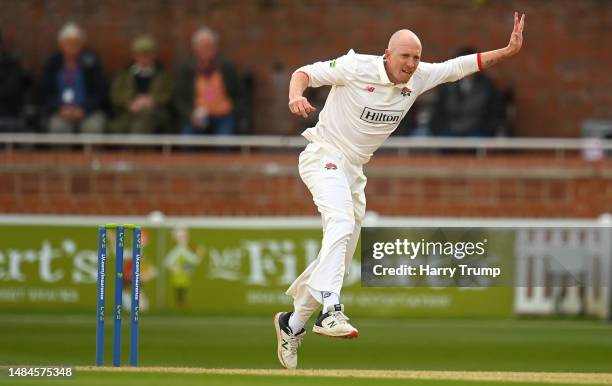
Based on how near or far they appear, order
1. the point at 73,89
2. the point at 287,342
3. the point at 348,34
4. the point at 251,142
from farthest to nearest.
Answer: the point at 348,34, the point at 73,89, the point at 251,142, the point at 287,342

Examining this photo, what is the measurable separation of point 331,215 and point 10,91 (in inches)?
358

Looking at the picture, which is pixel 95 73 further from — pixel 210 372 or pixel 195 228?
pixel 210 372

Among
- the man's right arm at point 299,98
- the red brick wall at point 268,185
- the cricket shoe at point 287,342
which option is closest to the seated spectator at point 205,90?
the red brick wall at point 268,185

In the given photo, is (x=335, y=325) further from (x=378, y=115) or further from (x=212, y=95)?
(x=212, y=95)

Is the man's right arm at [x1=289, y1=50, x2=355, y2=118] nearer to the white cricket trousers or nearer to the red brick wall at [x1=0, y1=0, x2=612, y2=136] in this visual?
the white cricket trousers

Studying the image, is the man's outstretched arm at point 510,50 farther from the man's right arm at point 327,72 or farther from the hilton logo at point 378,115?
the man's right arm at point 327,72

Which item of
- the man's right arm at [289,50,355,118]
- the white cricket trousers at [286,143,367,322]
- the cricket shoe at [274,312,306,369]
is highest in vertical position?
the man's right arm at [289,50,355,118]

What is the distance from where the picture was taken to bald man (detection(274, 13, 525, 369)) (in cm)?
957

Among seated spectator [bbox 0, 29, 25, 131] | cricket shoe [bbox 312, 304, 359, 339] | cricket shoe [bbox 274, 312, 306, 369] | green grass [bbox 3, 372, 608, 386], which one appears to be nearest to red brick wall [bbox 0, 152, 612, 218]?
seated spectator [bbox 0, 29, 25, 131]

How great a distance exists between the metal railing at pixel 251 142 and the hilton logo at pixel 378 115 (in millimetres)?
7245

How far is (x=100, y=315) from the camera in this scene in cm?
963

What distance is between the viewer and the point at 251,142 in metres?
17.3

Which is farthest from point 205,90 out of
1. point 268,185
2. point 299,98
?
point 299,98

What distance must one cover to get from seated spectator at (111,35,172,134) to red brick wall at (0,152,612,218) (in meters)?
0.49
